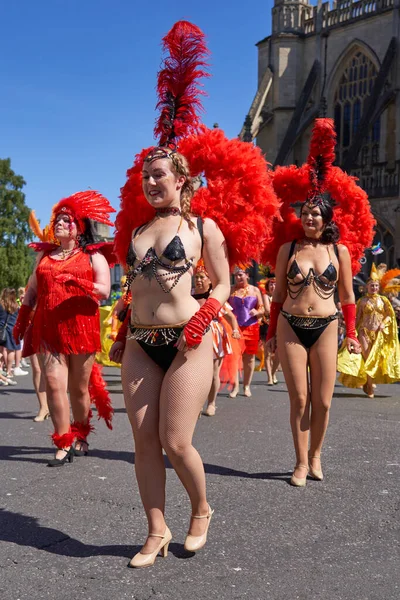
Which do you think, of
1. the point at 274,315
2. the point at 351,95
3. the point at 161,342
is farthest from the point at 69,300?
the point at 351,95

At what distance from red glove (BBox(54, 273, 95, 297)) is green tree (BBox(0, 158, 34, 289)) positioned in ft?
163

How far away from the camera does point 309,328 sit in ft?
18.1

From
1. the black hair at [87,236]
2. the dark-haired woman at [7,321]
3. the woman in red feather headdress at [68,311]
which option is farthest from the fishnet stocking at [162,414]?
the dark-haired woman at [7,321]

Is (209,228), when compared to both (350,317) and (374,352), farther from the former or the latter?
(374,352)

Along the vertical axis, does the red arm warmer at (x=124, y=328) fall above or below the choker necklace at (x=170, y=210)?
below

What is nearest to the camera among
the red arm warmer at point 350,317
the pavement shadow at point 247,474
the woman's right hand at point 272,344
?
the pavement shadow at point 247,474

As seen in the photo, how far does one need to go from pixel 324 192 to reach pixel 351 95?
3259 centimetres

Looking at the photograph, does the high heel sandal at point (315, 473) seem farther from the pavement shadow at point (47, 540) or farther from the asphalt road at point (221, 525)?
the pavement shadow at point (47, 540)

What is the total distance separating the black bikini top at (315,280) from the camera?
5602 millimetres

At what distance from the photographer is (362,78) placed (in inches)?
1437

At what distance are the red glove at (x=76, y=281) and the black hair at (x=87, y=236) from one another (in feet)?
1.34

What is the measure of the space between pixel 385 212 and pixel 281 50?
12.2 m

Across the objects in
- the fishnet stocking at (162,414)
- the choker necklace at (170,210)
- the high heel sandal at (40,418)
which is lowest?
the high heel sandal at (40,418)

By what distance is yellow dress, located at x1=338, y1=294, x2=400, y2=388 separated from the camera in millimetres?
11484
